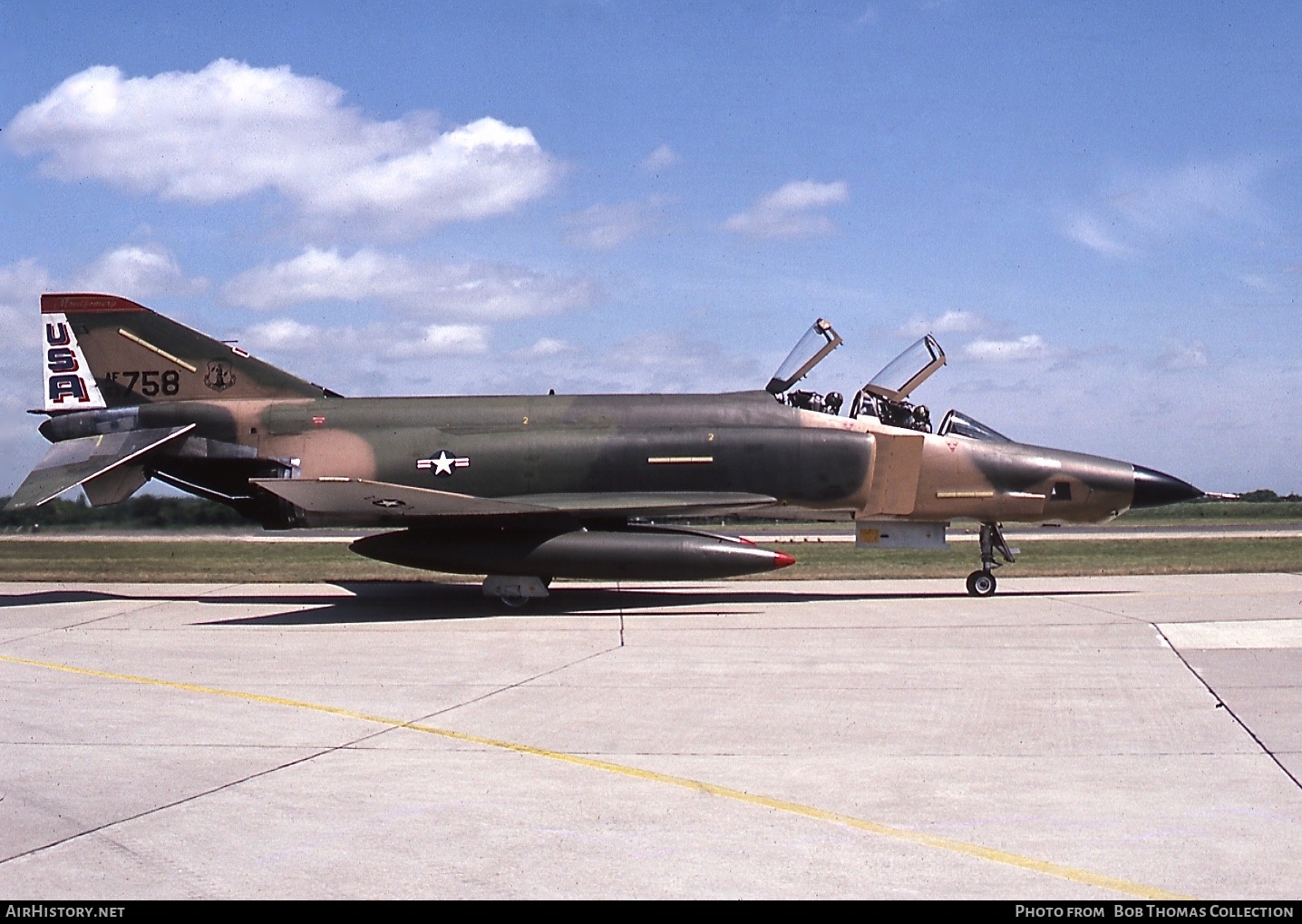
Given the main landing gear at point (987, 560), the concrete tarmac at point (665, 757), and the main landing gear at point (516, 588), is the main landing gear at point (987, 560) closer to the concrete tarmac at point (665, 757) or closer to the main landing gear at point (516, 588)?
the concrete tarmac at point (665, 757)

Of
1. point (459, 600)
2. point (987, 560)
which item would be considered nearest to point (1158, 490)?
point (987, 560)

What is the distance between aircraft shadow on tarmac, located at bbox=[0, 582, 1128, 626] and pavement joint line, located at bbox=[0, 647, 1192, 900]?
520 cm

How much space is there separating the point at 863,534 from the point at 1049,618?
3.85 metres

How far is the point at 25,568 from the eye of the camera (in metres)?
23.5

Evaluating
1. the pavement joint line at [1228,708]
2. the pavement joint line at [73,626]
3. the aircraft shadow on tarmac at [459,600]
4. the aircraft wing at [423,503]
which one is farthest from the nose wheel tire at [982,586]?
the pavement joint line at [73,626]

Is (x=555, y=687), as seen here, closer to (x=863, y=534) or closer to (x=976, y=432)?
(x=863, y=534)

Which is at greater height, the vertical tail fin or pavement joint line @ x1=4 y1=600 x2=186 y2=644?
the vertical tail fin

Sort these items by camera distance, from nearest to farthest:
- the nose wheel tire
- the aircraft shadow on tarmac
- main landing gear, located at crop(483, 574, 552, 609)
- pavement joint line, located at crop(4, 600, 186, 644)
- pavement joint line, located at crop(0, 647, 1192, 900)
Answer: pavement joint line, located at crop(0, 647, 1192, 900), pavement joint line, located at crop(4, 600, 186, 644), the aircraft shadow on tarmac, main landing gear, located at crop(483, 574, 552, 609), the nose wheel tire

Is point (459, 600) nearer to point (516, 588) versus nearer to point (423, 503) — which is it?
point (516, 588)

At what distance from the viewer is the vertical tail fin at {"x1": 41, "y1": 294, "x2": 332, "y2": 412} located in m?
17.5

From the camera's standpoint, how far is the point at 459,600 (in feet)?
55.8

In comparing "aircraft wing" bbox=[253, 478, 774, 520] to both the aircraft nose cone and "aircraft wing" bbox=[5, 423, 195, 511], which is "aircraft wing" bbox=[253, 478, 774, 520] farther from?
the aircraft nose cone

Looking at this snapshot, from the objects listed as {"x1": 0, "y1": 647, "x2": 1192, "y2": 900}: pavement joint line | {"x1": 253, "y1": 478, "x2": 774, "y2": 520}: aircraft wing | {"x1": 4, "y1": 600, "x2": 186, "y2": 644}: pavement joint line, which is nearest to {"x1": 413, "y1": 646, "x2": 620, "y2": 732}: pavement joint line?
{"x1": 0, "y1": 647, "x2": 1192, "y2": 900}: pavement joint line

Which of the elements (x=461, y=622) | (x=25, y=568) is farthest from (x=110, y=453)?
(x=25, y=568)
